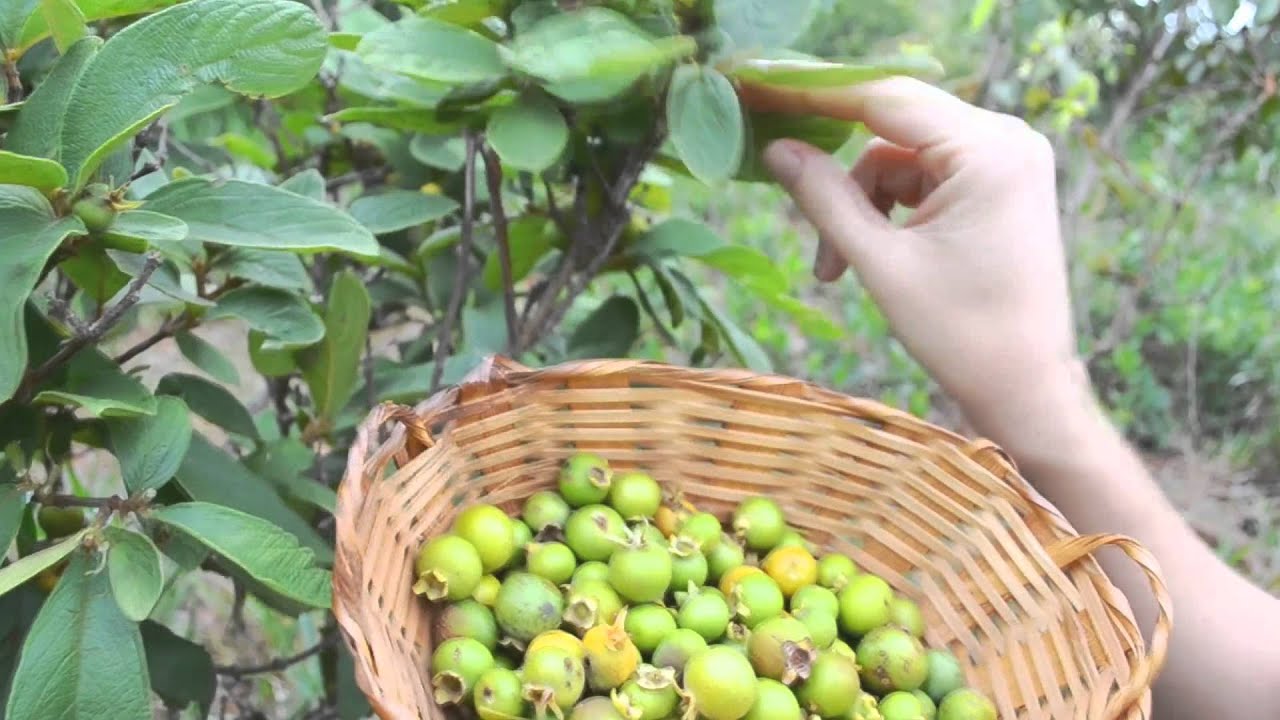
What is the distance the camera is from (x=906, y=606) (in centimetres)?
91

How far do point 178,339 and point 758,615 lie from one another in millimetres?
543

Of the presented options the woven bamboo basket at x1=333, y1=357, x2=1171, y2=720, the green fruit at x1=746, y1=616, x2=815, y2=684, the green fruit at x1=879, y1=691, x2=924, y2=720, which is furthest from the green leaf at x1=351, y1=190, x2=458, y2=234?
the green fruit at x1=879, y1=691, x2=924, y2=720

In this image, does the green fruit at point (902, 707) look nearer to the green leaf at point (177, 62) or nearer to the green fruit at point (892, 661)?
the green fruit at point (892, 661)

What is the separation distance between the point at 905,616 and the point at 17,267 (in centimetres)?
74

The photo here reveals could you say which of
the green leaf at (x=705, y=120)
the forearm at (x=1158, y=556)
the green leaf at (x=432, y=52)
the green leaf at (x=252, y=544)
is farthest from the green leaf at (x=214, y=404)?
the forearm at (x=1158, y=556)

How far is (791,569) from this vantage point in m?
0.93

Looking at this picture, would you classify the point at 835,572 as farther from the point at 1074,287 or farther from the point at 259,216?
the point at 1074,287

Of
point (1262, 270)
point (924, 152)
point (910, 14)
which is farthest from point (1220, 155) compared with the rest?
point (910, 14)

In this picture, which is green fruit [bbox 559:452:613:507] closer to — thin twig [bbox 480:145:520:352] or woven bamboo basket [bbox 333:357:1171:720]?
woven bamboo basket [bbox 333:357:1171:720]

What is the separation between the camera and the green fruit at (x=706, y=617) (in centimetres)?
87

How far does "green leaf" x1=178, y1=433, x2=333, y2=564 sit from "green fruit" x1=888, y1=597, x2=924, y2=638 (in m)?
0.51

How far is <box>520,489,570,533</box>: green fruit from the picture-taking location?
0.92 metres

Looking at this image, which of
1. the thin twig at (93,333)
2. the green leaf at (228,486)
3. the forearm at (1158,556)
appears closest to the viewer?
the thin twig at (93,333)

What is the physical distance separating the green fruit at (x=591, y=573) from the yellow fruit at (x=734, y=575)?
0.12 meters
